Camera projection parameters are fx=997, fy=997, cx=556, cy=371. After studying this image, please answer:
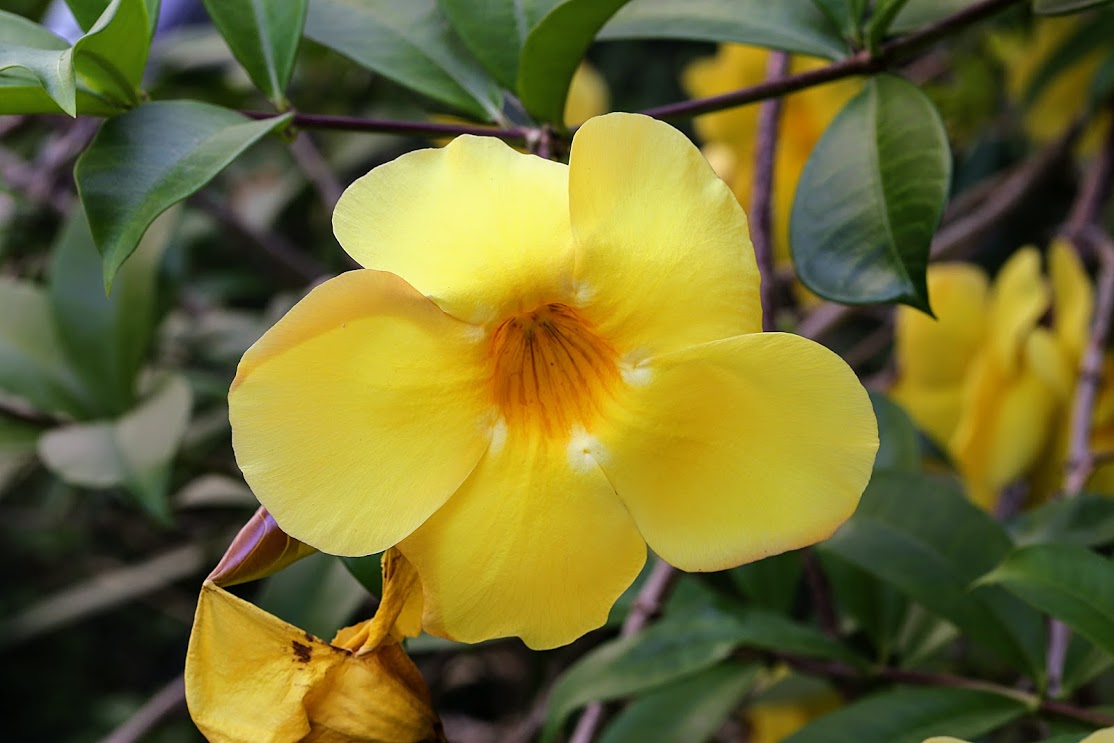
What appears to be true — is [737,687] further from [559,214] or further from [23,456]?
[23,456]

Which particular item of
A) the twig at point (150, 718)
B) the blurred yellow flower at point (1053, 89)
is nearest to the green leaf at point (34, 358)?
the twig at point (150, 718)

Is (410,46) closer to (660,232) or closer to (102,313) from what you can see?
(660,232)

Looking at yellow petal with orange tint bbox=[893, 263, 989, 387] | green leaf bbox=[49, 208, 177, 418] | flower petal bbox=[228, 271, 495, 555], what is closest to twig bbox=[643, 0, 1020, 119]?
flower petal bbox=[228, 271, 495, 555]

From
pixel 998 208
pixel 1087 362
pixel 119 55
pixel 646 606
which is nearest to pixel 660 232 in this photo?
pixel 119 55

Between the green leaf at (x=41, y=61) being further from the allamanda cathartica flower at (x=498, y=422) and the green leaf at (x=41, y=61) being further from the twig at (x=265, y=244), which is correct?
the twig at (x=265, y=244)

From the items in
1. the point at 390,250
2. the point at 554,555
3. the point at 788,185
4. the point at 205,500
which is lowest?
the point at 205,500

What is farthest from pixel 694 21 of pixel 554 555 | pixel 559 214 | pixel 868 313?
pixel 868 313
